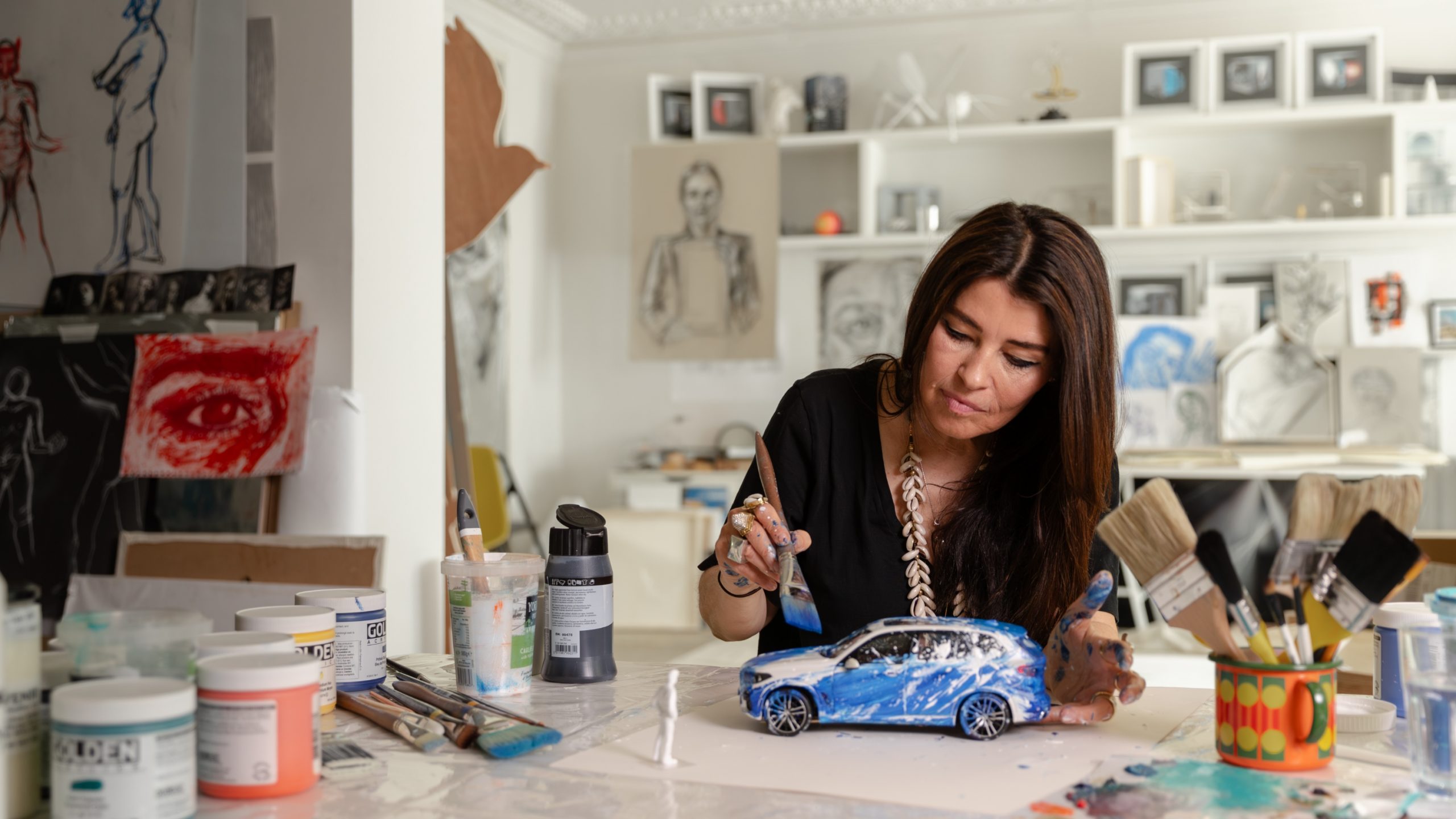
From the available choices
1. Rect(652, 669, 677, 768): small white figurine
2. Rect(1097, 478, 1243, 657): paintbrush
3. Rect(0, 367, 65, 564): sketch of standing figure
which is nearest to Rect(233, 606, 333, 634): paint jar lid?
Rect(652, 669, 677, 768): small white figurine

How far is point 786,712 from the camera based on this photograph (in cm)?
123

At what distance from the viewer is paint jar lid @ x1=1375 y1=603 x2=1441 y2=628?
50.7 inches

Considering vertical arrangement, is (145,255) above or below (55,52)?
below

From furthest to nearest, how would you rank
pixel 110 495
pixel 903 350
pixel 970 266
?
pixel 110 495, pixel 903 350, pixel 970 266

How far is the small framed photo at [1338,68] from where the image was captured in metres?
4.73

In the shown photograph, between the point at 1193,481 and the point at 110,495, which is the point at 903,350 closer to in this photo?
the point at 110,495

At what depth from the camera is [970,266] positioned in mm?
1507

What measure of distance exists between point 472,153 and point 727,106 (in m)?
2.71

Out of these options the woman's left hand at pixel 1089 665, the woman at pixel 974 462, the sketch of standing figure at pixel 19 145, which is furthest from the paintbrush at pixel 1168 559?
the sketch of standing figure at pixel 19 145

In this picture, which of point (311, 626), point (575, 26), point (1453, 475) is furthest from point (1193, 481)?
point (311, 626)

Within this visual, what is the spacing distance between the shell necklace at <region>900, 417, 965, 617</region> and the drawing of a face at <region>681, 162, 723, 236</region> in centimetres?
389

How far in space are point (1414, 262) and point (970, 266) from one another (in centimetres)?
415

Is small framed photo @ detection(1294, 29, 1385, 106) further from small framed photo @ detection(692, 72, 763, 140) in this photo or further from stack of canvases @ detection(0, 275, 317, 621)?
stack of canvases @ detection(0, 275, 317, 621)

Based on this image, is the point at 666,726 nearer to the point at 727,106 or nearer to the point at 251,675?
the point at 251,675
